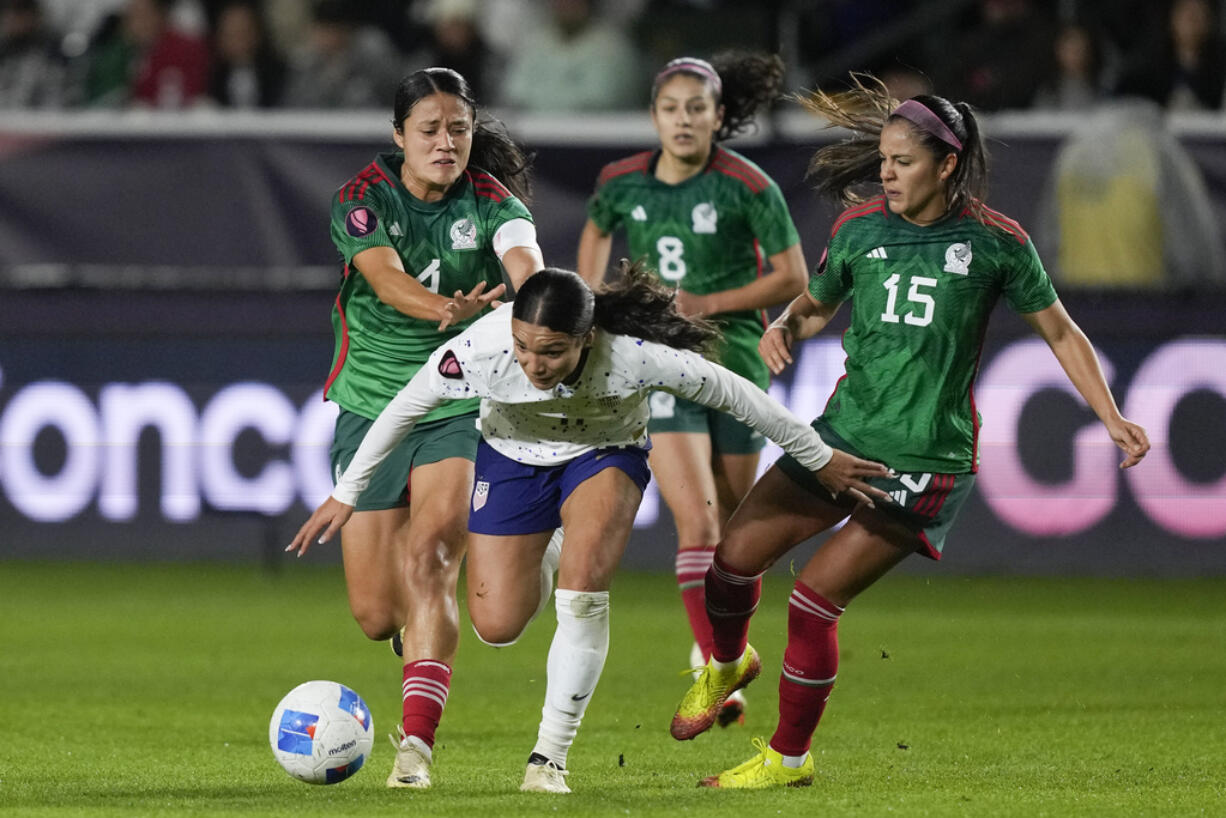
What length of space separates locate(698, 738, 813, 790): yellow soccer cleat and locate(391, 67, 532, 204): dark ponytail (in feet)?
6.88

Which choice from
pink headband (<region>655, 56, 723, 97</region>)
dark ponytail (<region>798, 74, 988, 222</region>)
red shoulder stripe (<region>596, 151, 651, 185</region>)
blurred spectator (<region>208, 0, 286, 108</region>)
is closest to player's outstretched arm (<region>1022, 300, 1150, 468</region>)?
dark ponytail (<region>798, 74, 988, 222</region>)

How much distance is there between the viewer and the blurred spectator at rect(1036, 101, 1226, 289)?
12320mm

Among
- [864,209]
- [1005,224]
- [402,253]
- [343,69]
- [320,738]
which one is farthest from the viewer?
[343,69]

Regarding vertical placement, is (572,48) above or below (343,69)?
above

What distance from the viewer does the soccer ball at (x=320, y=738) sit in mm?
5867

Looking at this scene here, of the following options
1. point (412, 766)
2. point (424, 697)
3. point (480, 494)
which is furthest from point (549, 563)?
point (412, 766)

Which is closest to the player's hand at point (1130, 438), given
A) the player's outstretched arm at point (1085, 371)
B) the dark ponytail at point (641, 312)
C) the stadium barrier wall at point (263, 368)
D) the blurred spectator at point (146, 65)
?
the player's outstretched arm at point (1085, 371)

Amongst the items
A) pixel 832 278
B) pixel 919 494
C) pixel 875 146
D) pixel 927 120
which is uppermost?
pixel 927 120

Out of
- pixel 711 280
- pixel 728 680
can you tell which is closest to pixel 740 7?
pixel 711 280

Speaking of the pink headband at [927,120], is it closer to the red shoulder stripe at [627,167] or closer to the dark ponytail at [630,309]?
the dark ponytail at [630,309]

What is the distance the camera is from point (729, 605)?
653 centimetres

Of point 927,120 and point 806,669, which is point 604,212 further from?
point 806,669

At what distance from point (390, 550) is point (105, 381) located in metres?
6.07

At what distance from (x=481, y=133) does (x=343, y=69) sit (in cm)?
732
